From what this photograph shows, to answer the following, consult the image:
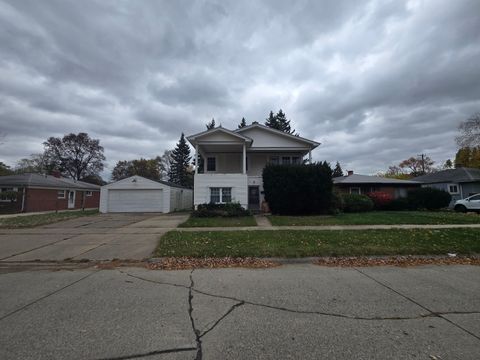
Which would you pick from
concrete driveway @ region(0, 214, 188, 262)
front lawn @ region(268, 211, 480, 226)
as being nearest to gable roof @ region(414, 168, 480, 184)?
front lawn @ region(268, 211, 480, 226)

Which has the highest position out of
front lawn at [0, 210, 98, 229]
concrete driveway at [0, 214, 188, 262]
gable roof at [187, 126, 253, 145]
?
gable roof at [187, 126, 253, 145]

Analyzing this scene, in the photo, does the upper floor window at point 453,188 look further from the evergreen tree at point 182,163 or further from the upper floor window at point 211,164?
the evergreen tree at point 182,163

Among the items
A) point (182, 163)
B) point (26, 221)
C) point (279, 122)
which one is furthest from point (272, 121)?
point (26, 221)

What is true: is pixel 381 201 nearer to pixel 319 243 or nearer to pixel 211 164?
pixel 211 164

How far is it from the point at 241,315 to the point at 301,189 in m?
14.6

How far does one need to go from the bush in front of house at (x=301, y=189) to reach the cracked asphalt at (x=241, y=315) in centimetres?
1187

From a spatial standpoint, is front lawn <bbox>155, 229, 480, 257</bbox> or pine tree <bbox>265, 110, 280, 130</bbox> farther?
pine tree <bbox>265, 110, 280, 130</bbox>

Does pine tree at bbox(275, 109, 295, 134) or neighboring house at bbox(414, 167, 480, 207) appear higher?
pine tree at bbox(275, 109, 295, 134)

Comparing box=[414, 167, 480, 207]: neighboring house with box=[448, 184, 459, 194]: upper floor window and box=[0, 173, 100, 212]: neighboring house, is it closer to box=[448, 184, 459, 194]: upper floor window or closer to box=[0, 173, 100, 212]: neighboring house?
box=[448, 184, 459, 194]: upper floor window

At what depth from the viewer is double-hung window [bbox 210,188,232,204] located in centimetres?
2000

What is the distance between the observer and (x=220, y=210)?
17500 millimetres

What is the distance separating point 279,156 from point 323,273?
61.2 ft

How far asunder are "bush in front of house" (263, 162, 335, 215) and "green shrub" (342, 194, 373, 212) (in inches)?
107

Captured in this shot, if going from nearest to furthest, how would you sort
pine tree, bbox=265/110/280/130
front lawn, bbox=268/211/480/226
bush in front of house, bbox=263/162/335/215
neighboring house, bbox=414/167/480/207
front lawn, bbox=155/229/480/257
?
front lawn, bbox=155/229/480/257, front lawn, bbox=268/211/480/226, bush in front of house, bbox=263/162/335/215, neighboring house, bbox=414/167/480/207, pine tree, bbox=265/110/280/130
